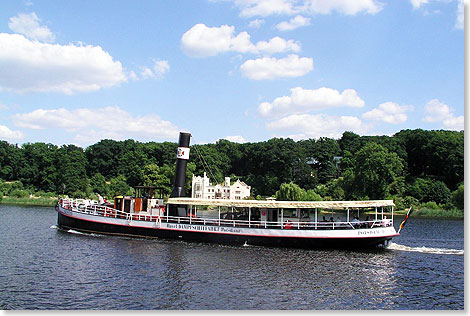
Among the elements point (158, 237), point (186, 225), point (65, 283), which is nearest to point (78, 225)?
point (158, 237)

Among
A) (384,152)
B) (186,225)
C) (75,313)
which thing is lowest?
(75,313)

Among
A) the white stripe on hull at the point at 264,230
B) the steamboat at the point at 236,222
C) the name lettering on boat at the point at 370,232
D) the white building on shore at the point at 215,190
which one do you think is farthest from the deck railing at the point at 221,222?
the white building on shore at the point at 215,190

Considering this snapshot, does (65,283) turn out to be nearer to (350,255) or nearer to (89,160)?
(350,255)

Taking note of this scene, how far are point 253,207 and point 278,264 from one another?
10.6m

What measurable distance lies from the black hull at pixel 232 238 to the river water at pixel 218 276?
3.22 ft

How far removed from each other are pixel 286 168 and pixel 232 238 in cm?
11301

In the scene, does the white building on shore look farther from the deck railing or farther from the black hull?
the black hull

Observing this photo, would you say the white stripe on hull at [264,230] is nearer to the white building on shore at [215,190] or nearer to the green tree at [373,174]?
the green tree at [373,174]

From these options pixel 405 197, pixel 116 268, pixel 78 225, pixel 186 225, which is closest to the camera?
pixel 116 268

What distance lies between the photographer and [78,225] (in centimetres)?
4591

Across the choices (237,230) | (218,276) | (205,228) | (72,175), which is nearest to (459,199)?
(237,230)

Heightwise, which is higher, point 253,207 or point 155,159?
point 155,159

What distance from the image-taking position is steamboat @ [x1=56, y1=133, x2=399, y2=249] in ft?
121

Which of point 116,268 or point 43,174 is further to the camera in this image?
point 43,174
